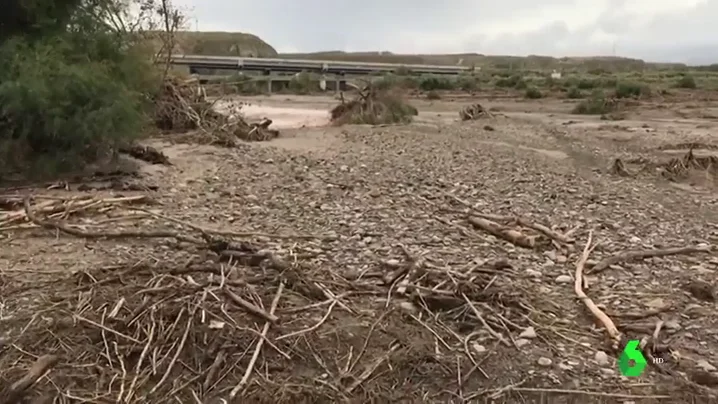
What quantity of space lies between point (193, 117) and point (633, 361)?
43.7ft

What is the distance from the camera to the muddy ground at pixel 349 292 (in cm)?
476

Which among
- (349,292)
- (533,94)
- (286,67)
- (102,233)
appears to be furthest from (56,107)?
(286,67)

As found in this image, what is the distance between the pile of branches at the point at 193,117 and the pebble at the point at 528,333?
10.9 m

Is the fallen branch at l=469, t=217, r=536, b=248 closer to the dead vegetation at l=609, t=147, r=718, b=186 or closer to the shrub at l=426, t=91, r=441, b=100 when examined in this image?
the dead vegetation at l=609, t=147, r=718, b=186

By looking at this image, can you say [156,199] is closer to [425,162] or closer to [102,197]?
[102,197]

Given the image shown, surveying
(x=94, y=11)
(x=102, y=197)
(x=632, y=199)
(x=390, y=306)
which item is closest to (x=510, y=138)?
(x=632, y=199)

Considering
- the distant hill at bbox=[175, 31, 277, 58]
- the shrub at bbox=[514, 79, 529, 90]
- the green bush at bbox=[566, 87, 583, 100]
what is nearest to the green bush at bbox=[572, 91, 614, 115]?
the green bush at bbox=[566, 87, 583, 100]

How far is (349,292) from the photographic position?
5.89 m

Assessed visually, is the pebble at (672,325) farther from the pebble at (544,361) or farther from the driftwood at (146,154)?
the driftwood at (146,154)

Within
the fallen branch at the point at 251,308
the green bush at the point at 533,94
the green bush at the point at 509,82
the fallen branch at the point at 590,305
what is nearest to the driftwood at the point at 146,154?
the fallen branch at the point at 251,308

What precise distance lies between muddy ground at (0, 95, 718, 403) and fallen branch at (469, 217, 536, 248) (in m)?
0.03

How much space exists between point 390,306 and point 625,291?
2.03m

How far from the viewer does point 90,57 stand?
1096 cm

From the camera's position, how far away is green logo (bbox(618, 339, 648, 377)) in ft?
16.0
